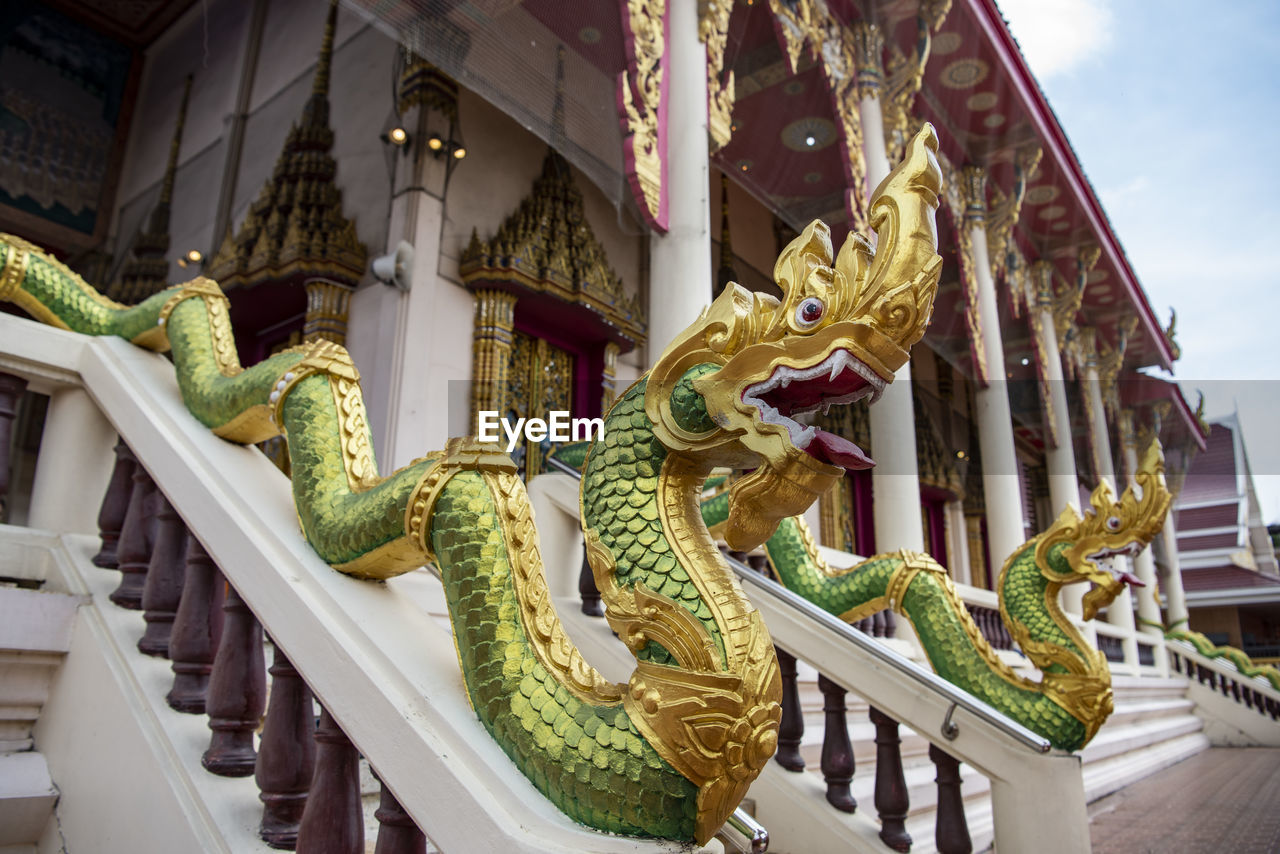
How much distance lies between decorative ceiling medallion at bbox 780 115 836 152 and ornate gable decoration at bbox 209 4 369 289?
9.73 ft

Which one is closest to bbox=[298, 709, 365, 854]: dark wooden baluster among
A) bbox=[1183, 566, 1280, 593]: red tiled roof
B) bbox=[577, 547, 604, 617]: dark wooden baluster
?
bbox=[577, 547, 604, 617]: dark wooden baluster

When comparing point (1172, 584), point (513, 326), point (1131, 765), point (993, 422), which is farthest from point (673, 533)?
point (1172, 584)

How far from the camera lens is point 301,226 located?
413 cm

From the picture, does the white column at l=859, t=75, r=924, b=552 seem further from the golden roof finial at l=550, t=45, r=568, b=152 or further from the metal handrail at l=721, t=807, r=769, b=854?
the metal handrail at l=721, t=807, r=769, b=854

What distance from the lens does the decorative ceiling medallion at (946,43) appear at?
5548 millimetres

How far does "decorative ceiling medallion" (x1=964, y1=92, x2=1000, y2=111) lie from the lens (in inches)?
244

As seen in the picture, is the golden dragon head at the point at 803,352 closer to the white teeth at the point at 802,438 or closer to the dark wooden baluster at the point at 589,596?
the white teeth at the point at 802,438

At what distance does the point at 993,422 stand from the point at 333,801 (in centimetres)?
630

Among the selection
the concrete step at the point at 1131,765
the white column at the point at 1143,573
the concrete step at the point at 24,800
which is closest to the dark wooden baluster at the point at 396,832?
the concrete step at the point at 24,800

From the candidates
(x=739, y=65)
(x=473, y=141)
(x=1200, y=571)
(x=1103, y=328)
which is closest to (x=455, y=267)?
(x=473, y=141)

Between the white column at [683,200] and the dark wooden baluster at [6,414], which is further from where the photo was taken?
the white column at [683,200]

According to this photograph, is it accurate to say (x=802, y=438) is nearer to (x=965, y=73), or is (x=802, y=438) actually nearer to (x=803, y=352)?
(x=803, y=352)

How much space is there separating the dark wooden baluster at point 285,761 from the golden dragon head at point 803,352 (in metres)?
0.58

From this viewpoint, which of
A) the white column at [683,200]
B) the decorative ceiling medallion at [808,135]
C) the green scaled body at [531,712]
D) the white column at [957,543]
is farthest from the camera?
the white column at [957,543]
